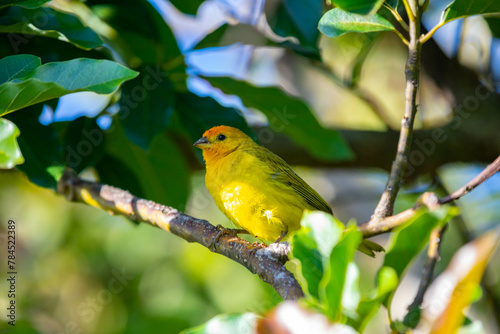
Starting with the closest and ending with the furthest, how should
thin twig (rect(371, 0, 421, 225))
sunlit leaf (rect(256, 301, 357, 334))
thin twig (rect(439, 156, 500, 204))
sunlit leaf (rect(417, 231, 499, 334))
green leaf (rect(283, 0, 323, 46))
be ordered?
sunlit leaf (rect(417, 231, 499, 334)), sunlit leaf (rect(256, 301, 357, 334)), thin twig (rect(439, 156, 500, 204)), thin twig (rect(371, 0, 421, 225)), green leaf (rect(283, 0, 323, 46))

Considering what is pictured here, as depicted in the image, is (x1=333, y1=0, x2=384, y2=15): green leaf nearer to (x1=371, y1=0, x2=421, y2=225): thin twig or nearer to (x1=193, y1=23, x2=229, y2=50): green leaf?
(x1=371, y1=0, x2=421, y2=225): thin twig

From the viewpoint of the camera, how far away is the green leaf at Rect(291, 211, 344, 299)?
1.24 meters

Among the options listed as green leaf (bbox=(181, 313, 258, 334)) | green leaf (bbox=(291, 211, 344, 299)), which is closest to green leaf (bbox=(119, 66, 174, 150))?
green leaf (bbox=(291, 211, 344, 299))

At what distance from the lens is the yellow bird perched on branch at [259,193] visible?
3.12 metres

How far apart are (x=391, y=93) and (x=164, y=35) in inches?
173

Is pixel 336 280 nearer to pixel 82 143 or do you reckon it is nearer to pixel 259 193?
pixel 259 193

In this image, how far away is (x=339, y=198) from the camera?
5352 millimetres

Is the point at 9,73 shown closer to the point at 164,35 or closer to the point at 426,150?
the point at 164,35

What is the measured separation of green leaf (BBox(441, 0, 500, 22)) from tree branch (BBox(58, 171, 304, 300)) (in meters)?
1.02

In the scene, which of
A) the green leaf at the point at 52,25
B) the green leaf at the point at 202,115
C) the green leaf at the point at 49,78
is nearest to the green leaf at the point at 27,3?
the green leaf at the point at 52,25

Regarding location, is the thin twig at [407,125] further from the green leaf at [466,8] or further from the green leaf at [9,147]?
the green leaf at [9,147]

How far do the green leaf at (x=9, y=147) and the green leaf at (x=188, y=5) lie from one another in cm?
184

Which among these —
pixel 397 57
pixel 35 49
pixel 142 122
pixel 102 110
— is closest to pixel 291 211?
pixel 142 122

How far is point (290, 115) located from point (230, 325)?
7.53ft
